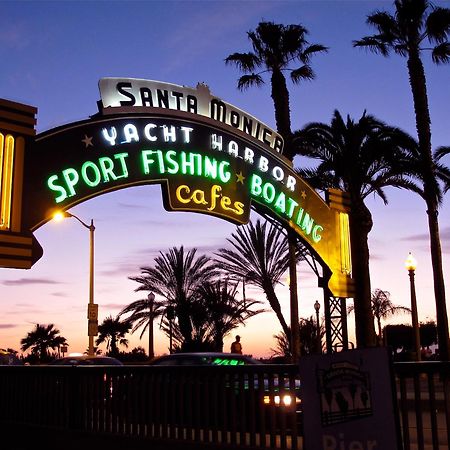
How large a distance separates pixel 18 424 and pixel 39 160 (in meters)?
4.76

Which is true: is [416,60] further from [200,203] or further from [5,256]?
[5,256]

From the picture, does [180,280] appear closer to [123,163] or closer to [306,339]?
[306,339]

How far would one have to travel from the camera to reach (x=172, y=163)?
11.9 meters

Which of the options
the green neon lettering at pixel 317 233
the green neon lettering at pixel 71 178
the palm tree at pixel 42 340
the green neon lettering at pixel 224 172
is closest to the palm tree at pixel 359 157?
the green neon lettering at pixel 317 233

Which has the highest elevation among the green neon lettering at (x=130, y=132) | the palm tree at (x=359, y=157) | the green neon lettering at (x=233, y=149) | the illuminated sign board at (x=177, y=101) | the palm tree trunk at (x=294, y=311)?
the palm tree at (x=359, y=157)

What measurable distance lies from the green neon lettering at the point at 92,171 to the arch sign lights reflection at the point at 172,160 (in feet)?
0.05

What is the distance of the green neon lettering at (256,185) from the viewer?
43.4 feet

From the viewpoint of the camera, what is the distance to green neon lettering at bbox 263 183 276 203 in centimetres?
1353

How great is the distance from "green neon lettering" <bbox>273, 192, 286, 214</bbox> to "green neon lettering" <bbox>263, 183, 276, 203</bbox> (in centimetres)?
15

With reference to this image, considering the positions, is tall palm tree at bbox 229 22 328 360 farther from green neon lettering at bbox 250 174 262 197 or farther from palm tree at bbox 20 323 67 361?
palm tree at bbox 20 323 67 361

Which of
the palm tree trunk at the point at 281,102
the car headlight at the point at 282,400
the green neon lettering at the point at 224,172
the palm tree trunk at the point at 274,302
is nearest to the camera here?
the car headlight at the point at 282,400

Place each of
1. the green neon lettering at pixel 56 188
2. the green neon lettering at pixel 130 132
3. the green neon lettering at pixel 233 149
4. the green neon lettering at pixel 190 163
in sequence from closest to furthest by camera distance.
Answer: the green neon lettering at pixel 56 188 < the green neon lettering at pixel 130 132 < the green neon lettering at pixel 190 163 < the green neon lettering at pixel 233 149

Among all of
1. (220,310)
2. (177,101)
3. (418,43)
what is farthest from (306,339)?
(177,101)

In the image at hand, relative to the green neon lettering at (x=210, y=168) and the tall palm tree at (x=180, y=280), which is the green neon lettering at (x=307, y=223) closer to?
the green neon lettering at (x=210, y=168)
